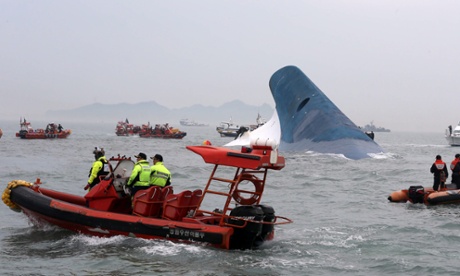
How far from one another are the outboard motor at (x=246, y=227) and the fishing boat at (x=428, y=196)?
29.0 feet

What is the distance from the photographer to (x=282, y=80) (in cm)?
5088

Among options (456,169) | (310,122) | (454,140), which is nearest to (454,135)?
(454,140)

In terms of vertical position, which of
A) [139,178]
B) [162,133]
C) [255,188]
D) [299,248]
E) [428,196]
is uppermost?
[162,133]

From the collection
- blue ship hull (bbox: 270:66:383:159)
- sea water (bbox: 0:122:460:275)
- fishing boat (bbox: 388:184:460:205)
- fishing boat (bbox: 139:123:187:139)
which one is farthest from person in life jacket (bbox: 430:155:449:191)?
fishing boat (bbox: 139:123:187:139)

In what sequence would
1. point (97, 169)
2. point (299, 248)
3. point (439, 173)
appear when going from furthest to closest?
point (439, 173) < point (97, 169) < point (299, 248)

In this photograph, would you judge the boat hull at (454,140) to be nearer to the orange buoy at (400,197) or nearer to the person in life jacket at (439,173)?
the person in life jacket at (439,173)

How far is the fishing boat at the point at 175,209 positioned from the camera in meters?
11.9

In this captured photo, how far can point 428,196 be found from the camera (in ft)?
63.1

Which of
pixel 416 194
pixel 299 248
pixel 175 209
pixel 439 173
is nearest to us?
pixel 175 209

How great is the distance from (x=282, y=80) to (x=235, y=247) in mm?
39598

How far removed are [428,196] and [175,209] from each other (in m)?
9.68

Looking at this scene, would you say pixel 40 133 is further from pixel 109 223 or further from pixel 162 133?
pixel 109 223

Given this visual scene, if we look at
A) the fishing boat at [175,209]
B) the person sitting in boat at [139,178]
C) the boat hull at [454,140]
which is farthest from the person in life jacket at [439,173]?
the boat hull at [454,140]

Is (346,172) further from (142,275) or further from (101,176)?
(142,275)
